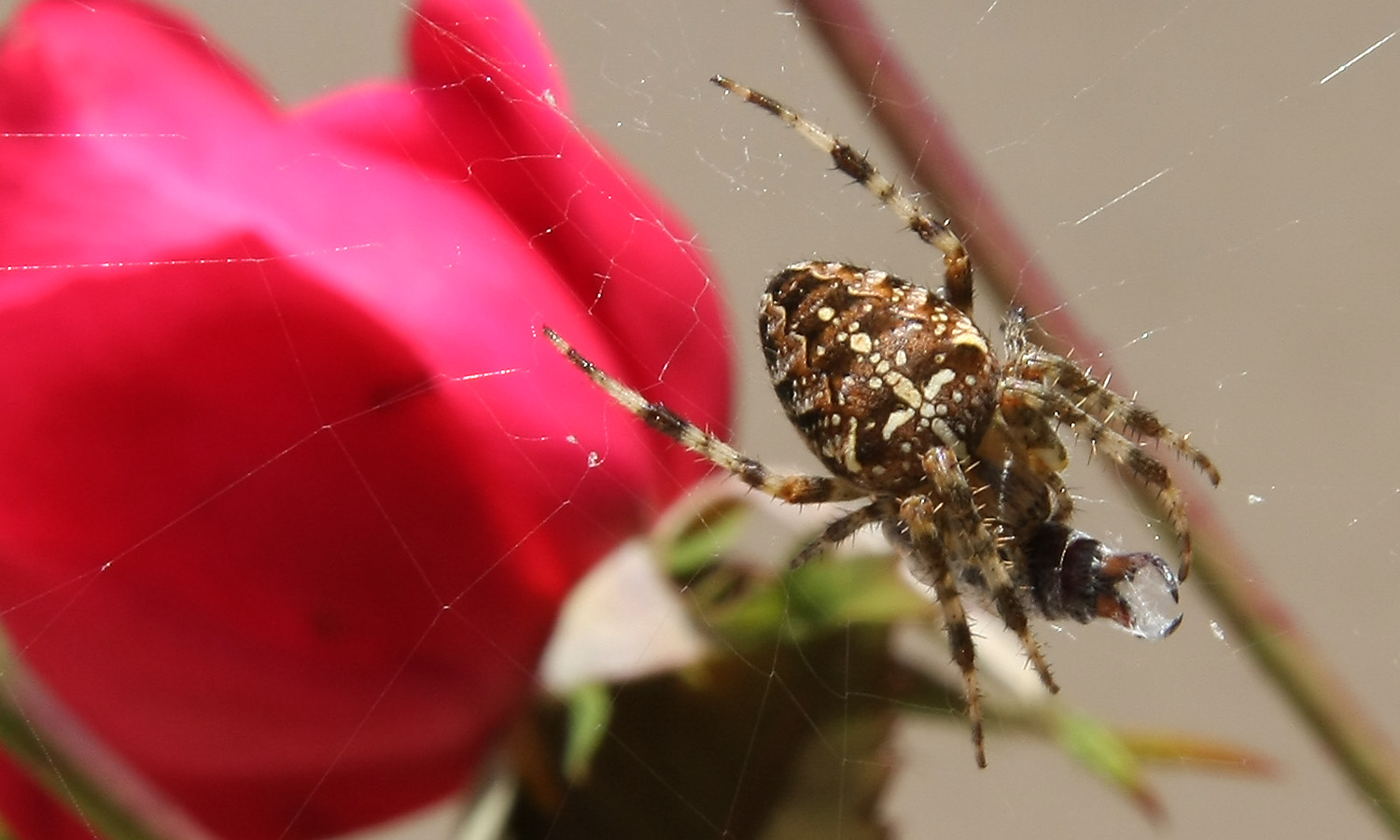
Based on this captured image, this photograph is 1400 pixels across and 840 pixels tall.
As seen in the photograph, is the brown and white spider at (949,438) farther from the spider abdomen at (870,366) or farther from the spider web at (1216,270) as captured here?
the spider web at (1216,270)

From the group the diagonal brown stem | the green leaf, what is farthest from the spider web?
the green leaf

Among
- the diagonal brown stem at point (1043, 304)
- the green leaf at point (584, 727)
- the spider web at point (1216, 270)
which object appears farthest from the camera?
the spider web at point (1216, 270)

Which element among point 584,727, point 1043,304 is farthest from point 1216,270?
point 584,727

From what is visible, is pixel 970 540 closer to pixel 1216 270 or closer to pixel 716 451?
pixel 716 451

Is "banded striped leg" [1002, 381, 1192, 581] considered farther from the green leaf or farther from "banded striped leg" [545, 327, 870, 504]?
the green leaf

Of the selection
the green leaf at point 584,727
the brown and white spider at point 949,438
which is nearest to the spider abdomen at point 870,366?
→ the brown and white spider at point 949,438

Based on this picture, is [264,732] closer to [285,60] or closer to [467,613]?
[467,613]
